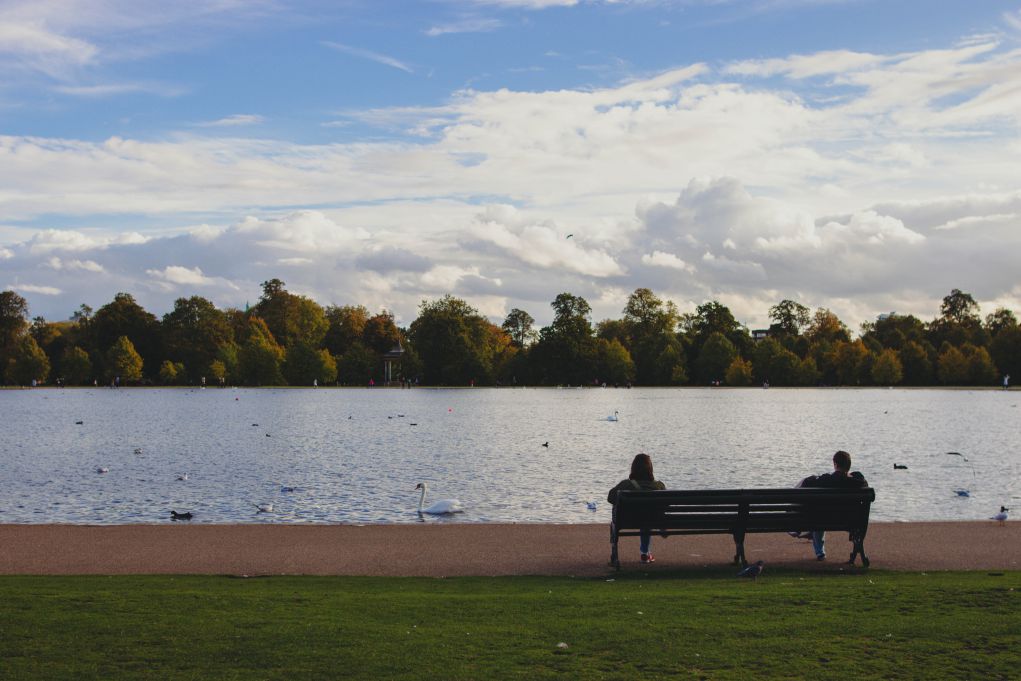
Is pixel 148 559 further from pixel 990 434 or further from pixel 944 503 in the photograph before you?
pixel 990 434

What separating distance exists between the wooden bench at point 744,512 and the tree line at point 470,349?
15725 cm

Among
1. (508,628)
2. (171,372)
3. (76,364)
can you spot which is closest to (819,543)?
(508,628)

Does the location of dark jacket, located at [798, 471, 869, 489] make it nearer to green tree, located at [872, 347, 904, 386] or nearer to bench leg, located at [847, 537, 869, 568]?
bench leg, located at [847, 537, 869, 568]

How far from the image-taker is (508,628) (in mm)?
9039

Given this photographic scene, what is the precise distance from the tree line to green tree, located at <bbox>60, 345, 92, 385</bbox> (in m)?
Answer: 0.23

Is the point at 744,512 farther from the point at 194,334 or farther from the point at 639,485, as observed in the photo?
the point at 194,334

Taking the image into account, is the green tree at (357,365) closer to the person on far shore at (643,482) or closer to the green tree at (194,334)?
the green tree at (194,334)

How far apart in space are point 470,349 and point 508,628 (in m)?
166

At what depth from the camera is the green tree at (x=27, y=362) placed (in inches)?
6324

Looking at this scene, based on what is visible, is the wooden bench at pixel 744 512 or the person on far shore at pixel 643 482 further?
the person on far shore at pixel 643 482

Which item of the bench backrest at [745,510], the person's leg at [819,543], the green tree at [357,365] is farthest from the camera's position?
the green tree at [357,365]

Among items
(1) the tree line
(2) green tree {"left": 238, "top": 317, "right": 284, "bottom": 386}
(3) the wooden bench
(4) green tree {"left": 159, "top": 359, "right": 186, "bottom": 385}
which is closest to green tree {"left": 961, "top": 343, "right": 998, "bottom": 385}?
(1) the tree line

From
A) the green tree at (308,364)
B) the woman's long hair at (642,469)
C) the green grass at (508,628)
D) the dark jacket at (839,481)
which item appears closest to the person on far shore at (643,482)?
the woman's long hair at (642,469)

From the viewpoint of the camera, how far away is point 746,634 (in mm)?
8812
